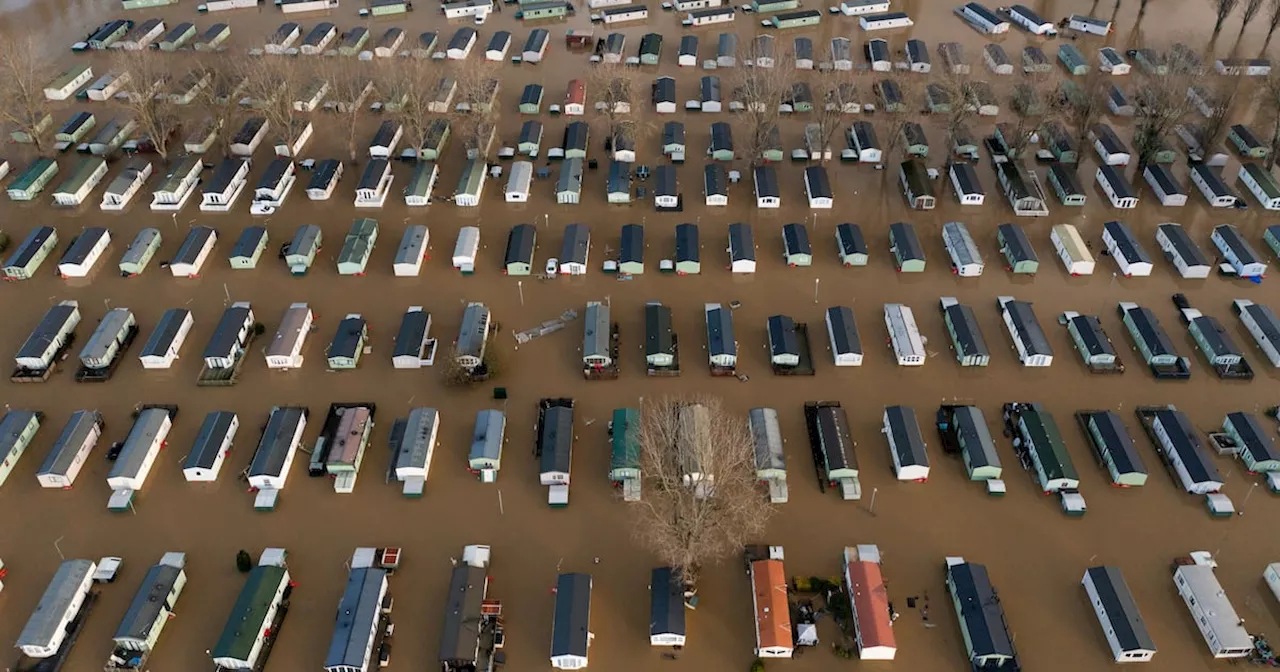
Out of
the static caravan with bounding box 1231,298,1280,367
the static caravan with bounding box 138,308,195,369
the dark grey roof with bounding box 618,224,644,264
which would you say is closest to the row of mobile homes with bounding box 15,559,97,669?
the static caravan with bounding box 138,308,195,369

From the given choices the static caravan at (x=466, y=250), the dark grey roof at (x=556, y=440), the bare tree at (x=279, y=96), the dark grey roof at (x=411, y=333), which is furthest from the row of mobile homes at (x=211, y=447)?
the bare tree at (x=279, y=96)

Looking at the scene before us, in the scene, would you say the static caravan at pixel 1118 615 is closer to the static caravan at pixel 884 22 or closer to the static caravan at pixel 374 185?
the static caravan at pixel 374 185

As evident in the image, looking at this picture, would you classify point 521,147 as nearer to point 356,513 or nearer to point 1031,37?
point 356,513

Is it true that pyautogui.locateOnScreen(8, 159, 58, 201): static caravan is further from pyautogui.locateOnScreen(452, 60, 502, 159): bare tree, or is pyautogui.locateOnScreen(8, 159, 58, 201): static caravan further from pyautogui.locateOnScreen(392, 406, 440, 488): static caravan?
pyautogui.locateOnScreen(392, 406, 440, 488): static caravan

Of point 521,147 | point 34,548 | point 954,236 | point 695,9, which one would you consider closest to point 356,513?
point 34,548

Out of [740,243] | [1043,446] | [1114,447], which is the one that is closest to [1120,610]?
[1043,446]
